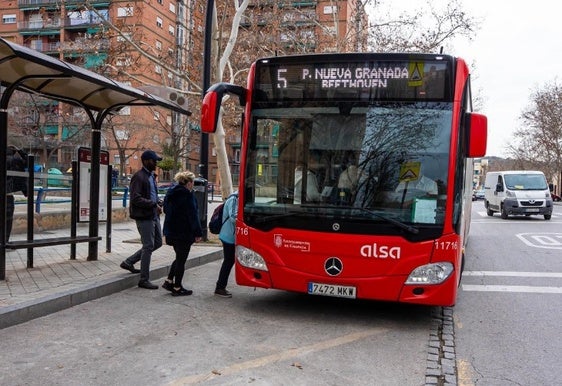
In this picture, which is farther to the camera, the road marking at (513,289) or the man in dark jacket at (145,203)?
the road marking at (513,289)

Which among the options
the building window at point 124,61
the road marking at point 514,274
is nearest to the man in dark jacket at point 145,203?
the road marking at point 514,274

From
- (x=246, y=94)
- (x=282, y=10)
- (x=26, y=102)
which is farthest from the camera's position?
(x=26, y=102)

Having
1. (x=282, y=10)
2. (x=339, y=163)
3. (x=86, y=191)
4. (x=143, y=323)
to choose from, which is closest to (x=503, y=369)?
(x=339, y=163)

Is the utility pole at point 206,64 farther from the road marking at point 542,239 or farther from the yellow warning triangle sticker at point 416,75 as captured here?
the road marking at point 542,239

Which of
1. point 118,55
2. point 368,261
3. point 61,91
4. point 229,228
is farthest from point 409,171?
point 118,55

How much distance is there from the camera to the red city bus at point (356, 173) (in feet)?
17.9

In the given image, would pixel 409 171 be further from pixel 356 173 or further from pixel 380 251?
pixel 380 251

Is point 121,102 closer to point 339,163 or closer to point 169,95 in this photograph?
point 169,95

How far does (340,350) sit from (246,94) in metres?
3.16

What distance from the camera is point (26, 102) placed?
3197 centimetres

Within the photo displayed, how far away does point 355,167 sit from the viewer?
5.67m

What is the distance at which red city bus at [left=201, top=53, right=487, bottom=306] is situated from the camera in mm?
5457

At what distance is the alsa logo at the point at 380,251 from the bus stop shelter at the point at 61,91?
13.8ft

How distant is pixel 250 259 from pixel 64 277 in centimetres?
291
